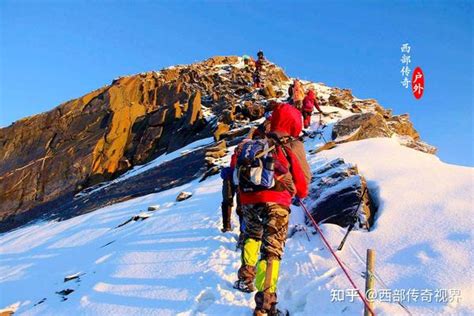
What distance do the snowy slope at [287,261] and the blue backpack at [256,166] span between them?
1.58 m

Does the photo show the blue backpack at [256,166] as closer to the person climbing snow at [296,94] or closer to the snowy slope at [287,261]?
the snowy slope at [287,261]

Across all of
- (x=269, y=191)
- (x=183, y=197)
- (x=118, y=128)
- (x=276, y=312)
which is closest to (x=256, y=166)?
(x=269, y=191)

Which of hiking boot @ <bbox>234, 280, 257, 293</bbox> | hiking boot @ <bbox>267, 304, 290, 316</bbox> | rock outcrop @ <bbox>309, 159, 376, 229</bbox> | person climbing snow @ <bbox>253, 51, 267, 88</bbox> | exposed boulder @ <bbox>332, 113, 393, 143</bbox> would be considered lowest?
hiking boot @ <bbox>267, 304, 290, 316</bbox>

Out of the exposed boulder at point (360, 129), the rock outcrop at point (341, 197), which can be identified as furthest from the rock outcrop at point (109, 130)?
the rock outcrop at point (341, 197)

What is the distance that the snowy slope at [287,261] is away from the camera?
539cm

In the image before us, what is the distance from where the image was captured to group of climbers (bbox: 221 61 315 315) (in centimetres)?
509

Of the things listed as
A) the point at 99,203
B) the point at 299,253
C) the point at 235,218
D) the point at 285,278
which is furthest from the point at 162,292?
the point at 99,203

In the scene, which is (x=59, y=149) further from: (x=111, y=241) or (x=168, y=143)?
(x=111, y=241)

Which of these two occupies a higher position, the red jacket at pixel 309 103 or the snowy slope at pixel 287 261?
the red jacket at pixel 309 103

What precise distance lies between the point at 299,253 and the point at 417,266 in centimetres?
194

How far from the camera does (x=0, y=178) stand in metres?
34.2

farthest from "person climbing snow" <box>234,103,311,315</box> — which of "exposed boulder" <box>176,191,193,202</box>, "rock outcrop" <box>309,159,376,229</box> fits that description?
"exposed boulder" <box>176,191,193,202</box>

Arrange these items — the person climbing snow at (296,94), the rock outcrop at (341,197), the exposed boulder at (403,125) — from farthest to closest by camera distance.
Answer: the exposed boulder at (403,125), the person climbing snow at (296,94), the rock outcrop at (341,197)

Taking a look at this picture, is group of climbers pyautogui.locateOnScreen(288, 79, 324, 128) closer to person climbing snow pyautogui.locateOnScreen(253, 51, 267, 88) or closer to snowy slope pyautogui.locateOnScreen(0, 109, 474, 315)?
snowy slope pyautogui.locateOnScreen(0, 109, 474, 315)
